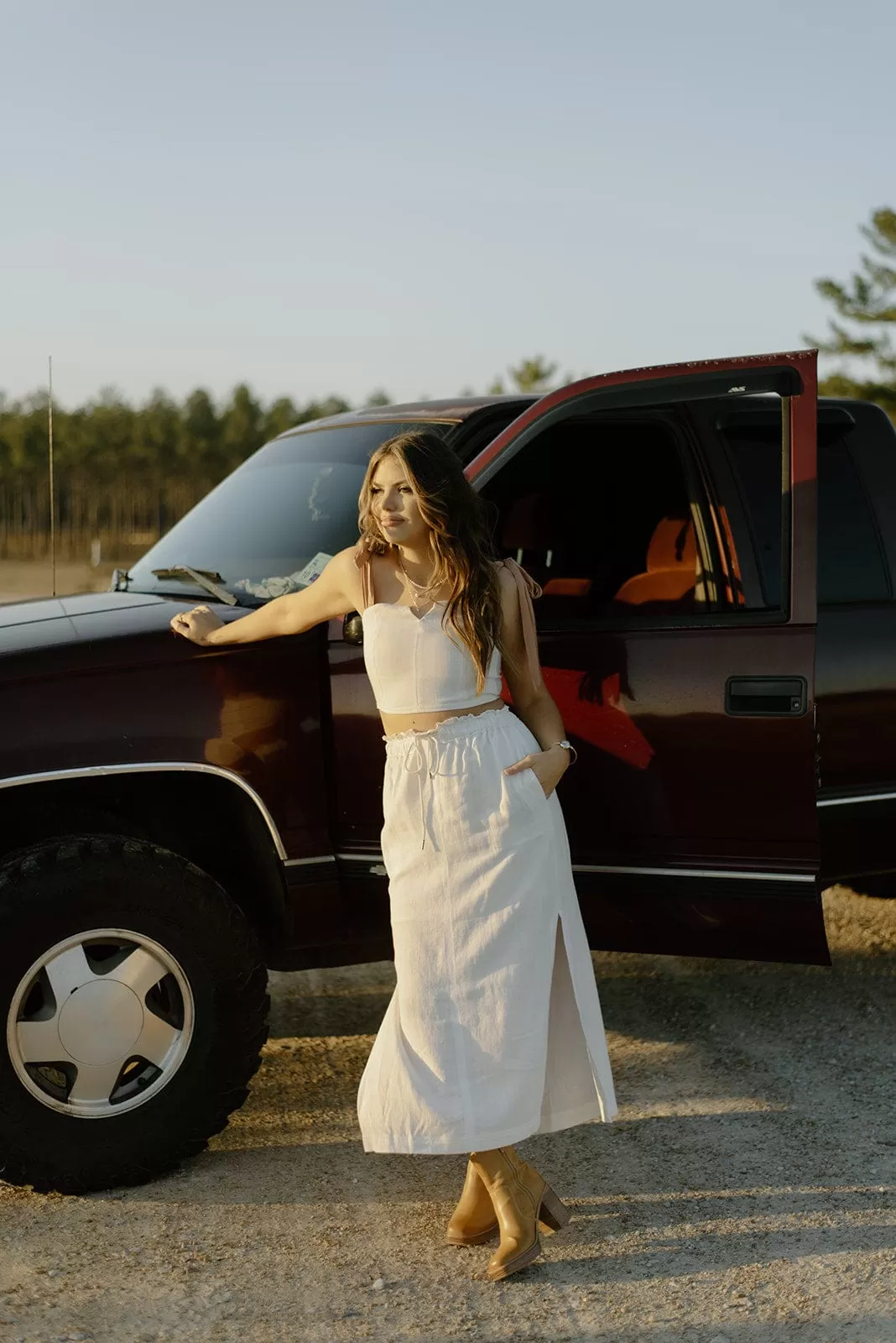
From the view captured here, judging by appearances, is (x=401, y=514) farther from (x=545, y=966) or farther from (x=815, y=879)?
(x=815, y=879)

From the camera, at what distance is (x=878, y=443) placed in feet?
15.2

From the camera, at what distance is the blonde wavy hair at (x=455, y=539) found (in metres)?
3.26

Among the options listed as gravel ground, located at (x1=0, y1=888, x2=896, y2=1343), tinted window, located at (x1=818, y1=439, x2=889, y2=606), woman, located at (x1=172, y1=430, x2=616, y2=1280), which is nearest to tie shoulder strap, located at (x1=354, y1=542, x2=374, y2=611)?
woman, located at (x1=172, y1=430, x2=616, y2=1280)

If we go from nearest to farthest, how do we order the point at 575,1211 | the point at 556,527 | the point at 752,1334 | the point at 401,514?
the point at 752,1334 → the point at 401,514 → the point at 575,1211 → the point at 556,527

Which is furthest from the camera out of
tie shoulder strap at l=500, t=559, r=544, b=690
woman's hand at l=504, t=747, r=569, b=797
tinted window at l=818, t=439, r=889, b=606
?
tinted window at l=818, t=439, r=889, b=606

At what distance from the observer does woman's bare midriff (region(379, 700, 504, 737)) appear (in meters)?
3.31

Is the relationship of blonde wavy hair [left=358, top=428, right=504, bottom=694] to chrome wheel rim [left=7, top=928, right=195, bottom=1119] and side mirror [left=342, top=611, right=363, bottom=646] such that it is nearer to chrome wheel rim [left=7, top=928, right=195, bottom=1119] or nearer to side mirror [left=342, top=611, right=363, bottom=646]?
side mirror [left=342, top=611, right=363, bottom=646]

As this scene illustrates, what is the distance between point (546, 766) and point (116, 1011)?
122cm

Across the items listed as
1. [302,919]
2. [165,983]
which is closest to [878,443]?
[302,919]

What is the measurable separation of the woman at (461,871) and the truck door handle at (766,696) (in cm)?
64

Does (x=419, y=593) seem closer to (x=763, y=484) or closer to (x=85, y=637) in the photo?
(x=85, y=637)

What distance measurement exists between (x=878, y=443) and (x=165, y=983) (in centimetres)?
276

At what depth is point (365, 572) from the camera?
340cm

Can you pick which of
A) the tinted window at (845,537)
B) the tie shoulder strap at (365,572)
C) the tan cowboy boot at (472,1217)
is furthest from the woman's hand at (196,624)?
the tinted window at (845,537)
